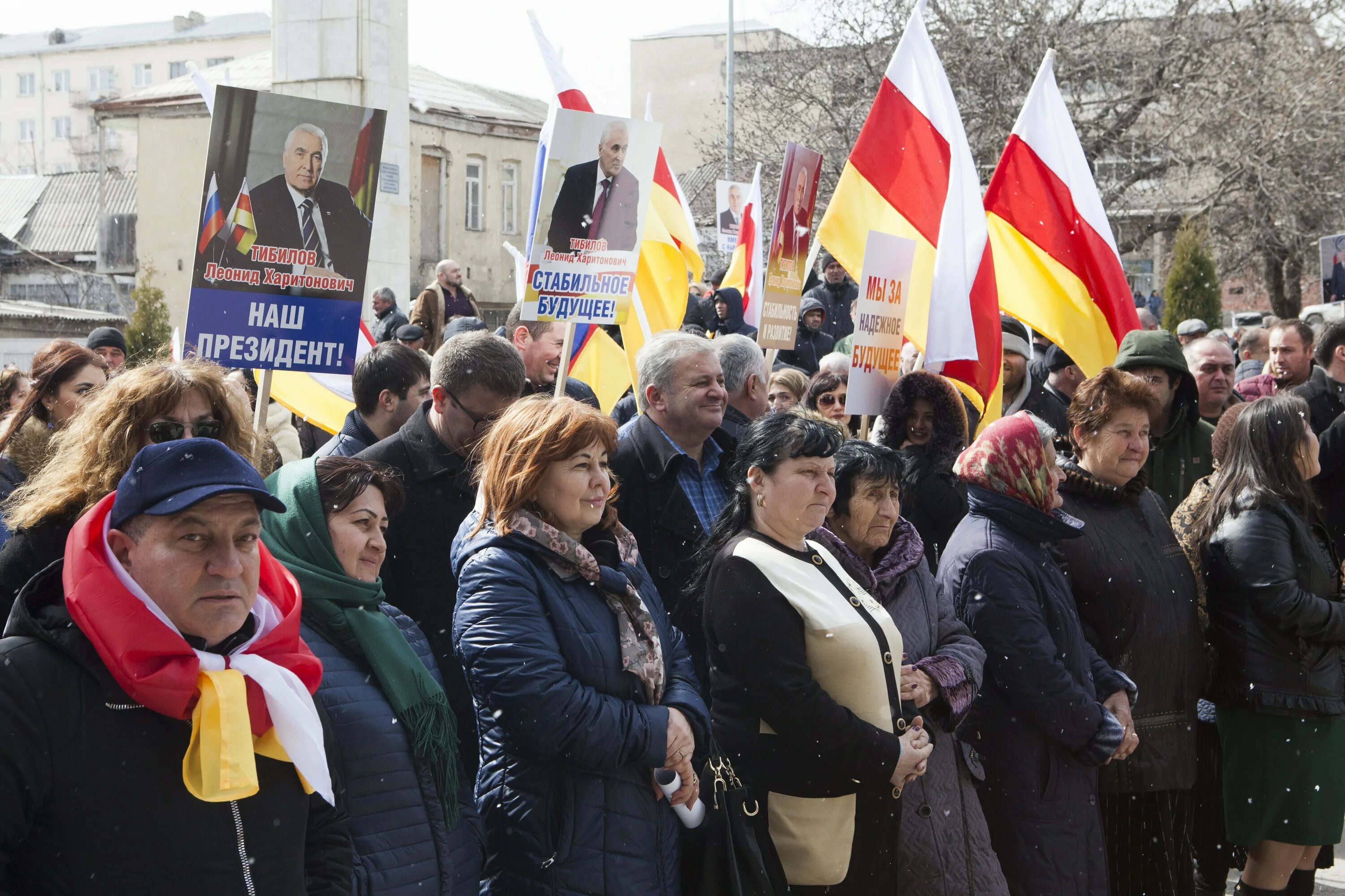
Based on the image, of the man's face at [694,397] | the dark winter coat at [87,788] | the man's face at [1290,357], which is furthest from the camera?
the man's face at [1290,357]

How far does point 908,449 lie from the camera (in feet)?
17.4

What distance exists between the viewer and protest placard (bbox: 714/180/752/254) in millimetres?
15547

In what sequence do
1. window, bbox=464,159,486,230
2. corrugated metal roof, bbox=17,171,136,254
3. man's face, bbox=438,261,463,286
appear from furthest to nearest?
1. corrugated metal roof, bbox=17,171,136,254
2. window, bbox=464,159,486,230
3. man's face, bbox=438,261,463,286

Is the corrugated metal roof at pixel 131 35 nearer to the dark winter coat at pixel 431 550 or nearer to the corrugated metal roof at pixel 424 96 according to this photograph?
the corrugated metal roof at pixel 424 96

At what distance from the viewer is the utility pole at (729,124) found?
925 inches

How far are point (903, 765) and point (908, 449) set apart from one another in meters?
1.75

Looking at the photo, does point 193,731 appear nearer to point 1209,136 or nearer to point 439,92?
point 1209,136

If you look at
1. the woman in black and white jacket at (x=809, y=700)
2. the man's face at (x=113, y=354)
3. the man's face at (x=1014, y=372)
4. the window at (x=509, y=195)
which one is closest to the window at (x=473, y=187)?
the window at (x=509, y=195)

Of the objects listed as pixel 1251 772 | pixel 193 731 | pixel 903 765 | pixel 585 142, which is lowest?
pixel 1251 772

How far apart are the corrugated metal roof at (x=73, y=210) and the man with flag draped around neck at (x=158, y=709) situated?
147 feet

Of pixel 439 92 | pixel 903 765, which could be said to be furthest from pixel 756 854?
pixel 439 92

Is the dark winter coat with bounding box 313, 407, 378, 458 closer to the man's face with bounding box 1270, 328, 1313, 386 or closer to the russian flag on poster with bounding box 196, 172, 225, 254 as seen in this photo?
the russian flag on poster with bounding box 196, 172, 225, 254

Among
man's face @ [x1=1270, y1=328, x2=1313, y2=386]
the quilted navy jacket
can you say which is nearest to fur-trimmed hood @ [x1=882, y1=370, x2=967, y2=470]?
the quilted navy jacket

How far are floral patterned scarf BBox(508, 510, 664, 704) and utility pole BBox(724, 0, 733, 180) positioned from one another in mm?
19700
